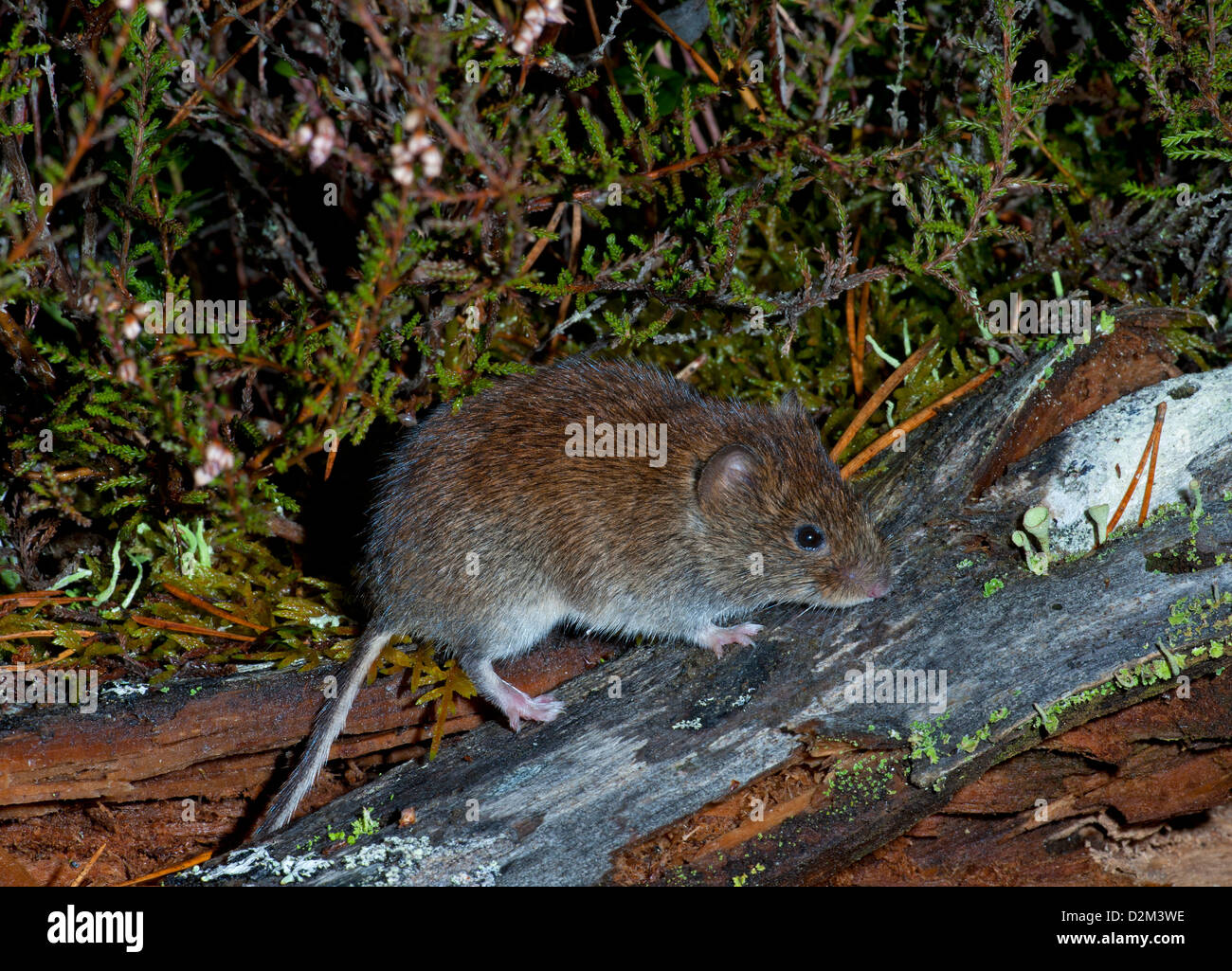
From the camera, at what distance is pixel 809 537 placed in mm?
4246

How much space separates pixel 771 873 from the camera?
3.55 metres

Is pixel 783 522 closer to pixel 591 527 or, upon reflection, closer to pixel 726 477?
pixel 726 477

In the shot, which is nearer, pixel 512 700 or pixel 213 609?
pixel 512 700

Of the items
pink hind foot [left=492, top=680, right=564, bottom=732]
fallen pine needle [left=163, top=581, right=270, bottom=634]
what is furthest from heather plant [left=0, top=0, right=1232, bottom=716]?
pink hind foot [left=492, top=680, right=564, bottom=732]

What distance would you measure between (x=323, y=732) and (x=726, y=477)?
1.91 metres

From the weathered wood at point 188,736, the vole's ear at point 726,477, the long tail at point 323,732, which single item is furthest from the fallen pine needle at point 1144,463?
the long tail at point 323,732

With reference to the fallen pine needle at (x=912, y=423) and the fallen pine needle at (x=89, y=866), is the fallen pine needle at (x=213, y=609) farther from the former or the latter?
the fallen pine needle at (x=912, y=423)

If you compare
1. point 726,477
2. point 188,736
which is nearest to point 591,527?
point 726,477

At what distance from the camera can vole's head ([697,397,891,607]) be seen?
4141 millimetres

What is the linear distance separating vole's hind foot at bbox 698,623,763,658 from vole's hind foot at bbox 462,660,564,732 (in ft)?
2.16

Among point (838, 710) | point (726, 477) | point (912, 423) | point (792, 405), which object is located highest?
point (792, 405)

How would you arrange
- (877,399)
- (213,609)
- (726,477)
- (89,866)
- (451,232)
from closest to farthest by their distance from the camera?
(451,232)
(89,866)
(726,477)
(213,609)
(877,399)

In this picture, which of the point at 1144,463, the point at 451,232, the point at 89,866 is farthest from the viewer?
the point at 1144,463

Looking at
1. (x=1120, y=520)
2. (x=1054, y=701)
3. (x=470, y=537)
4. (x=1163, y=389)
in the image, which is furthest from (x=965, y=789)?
(x=470, y=537)
